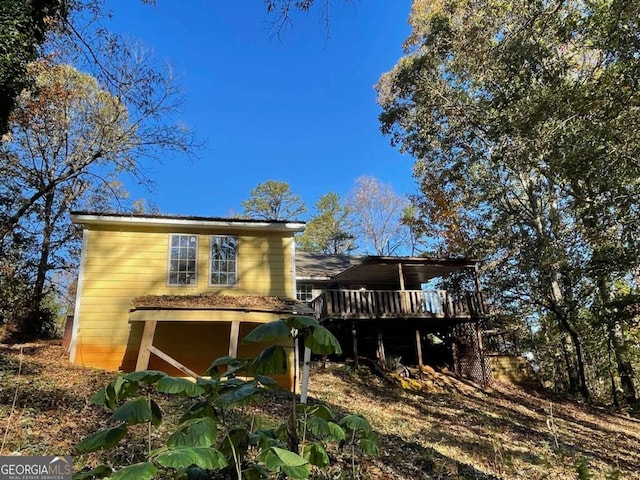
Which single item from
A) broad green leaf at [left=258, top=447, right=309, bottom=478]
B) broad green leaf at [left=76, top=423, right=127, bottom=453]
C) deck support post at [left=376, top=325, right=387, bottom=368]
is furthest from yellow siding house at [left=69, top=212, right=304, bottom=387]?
broad green leaf at [left=258, top=447, right=309, bottom=478]

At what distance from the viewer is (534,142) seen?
9.88m

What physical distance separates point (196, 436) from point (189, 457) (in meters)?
0.31

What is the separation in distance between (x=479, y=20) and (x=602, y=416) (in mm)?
13955

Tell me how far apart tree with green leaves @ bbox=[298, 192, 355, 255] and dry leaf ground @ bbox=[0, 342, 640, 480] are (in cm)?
1986

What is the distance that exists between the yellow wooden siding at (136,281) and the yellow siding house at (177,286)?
0.08 feet

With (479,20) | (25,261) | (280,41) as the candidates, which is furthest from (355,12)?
(25,261)

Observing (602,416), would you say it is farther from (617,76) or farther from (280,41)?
(280,41)

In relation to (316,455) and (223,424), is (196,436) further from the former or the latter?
(316,455)

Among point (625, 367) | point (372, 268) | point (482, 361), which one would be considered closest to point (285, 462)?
point (372, 268)

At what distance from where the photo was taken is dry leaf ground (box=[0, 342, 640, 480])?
5766 mm

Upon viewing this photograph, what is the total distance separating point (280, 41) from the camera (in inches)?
192

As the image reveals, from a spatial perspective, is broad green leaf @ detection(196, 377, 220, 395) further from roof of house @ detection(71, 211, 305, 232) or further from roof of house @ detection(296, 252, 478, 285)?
roof of house @ detection(296, 252, 478, 285)

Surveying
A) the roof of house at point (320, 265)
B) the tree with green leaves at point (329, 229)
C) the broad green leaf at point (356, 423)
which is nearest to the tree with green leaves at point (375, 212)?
the tree with green leaves at point (329, 229)

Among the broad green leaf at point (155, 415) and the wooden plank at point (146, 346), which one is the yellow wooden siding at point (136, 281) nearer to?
the wooden plank at point (146, 346)
